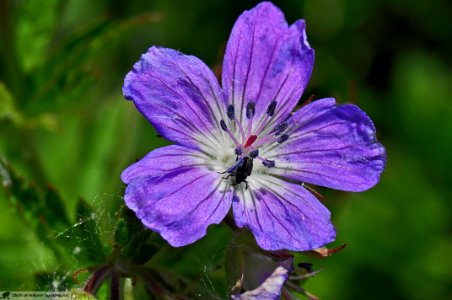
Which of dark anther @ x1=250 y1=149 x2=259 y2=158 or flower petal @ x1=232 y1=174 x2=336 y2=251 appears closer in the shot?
flower petal @ x1=232 y1=174 x2=336 y2=251

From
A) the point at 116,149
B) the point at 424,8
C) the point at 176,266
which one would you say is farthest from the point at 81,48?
the point at 424,8

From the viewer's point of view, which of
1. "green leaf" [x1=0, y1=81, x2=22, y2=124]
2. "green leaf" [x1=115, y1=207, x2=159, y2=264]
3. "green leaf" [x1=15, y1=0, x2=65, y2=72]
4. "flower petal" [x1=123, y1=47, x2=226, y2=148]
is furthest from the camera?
"green leaf" [x1=15, y1=0, x2=65, y2=72]

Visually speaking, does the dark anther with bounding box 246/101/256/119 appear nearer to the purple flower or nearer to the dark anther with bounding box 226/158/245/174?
the purple flower

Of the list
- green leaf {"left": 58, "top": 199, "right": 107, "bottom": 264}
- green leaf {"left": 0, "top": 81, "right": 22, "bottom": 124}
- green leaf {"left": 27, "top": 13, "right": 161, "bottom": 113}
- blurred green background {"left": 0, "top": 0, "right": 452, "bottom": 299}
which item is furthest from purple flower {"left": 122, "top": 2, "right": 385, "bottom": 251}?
green leaf {"left": 0, "top": 81, "right": 22, "bottom": 124}

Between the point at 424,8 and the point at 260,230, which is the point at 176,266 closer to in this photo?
the point at 260,230

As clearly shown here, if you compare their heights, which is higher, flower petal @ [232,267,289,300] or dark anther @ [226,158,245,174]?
dark anther @ [226,158,245,174]

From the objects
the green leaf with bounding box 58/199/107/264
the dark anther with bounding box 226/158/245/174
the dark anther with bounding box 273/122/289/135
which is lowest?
the green leaf with bounding box 58/199/107/264

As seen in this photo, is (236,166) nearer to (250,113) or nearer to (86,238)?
(250,113)
